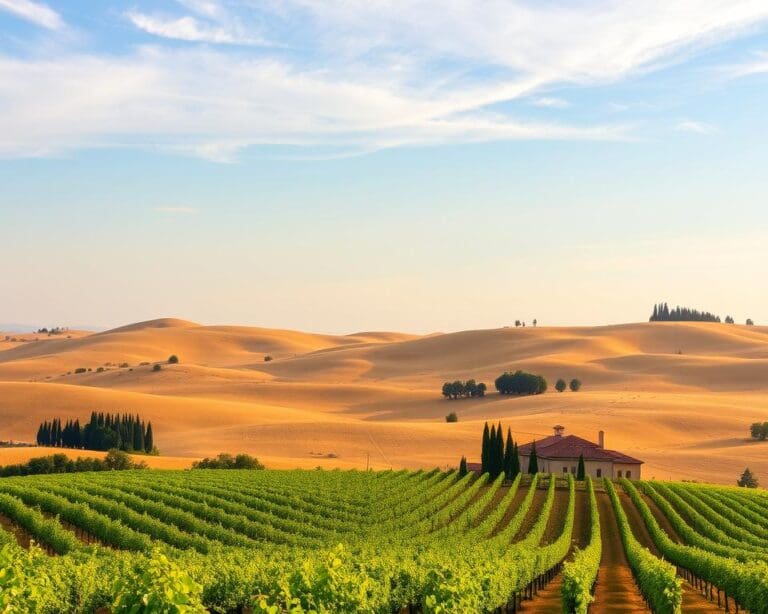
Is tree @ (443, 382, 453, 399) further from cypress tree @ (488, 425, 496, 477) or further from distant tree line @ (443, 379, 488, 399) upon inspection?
cypress tree @ (488, 425, 496, 477)

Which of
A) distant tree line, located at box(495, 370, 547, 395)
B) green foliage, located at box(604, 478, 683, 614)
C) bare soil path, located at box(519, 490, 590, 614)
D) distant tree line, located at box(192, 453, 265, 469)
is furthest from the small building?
distant tree line, located at box(495, 370, 547, 395)

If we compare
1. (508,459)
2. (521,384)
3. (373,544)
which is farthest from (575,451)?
(521,384)

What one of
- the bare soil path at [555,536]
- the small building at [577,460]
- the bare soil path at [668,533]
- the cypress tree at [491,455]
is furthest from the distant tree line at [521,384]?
the bare soil path at [555,536]

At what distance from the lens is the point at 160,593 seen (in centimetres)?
1445

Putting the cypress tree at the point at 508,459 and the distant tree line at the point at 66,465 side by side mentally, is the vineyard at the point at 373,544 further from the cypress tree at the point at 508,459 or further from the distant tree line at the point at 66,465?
the distant tree line at the point at 66,465

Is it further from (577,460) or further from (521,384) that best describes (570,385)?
(577,460)

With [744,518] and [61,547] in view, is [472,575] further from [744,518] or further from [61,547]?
[744,518]

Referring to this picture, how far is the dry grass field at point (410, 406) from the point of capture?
341 ft

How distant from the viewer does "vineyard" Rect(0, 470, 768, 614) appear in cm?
2056

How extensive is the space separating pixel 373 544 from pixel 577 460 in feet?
170

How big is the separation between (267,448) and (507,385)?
57644 mm

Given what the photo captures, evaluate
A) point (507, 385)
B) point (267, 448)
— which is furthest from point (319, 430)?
point (507, 385)

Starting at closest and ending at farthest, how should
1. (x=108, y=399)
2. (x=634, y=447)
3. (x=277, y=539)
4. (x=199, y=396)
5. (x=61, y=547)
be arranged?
1. (x=61, y=547)
2. (x=277, y=539)
3. (x=634, y=447)
4. (x=108, y=399)
5. (x=199, y=396)

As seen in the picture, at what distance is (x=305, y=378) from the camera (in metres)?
185
